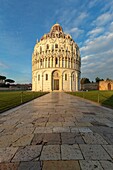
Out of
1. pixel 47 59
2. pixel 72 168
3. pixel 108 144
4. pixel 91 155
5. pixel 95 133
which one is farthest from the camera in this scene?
pixel 47 59

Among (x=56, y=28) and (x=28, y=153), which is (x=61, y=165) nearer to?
(x=28, y=153)

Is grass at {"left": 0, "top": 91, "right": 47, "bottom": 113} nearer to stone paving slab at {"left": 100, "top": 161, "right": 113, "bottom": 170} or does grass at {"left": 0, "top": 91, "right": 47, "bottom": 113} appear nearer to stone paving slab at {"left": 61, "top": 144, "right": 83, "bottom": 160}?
stone paving slab at {"left": 61, "top": 144, "right": 83, "bottom": 160}

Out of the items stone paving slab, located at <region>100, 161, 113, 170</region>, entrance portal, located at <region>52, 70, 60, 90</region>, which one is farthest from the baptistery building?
stone paving slab, located at <region>100, 161, 113, 170</region>

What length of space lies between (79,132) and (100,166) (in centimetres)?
190

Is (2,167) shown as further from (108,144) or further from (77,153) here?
(108,144)

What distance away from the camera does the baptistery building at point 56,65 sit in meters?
57.8

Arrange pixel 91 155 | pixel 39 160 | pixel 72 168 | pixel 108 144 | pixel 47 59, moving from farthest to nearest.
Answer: pixel 47 59, pixel 108 144, pixel 91 155, pixel 39 160, pixel 72 168

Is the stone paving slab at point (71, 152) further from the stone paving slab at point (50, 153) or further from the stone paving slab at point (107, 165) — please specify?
the stone paving slab at point (107, 165)

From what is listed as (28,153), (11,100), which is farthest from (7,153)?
(11,100)

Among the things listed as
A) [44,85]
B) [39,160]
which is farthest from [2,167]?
[44,85]

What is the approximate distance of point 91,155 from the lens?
2854 millimetres

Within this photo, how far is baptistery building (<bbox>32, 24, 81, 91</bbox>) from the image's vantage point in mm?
57750

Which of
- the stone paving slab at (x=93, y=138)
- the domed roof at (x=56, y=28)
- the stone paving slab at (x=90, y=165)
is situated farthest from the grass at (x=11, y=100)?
the domed roof at (x=56, y=28)

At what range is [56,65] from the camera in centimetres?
5756
